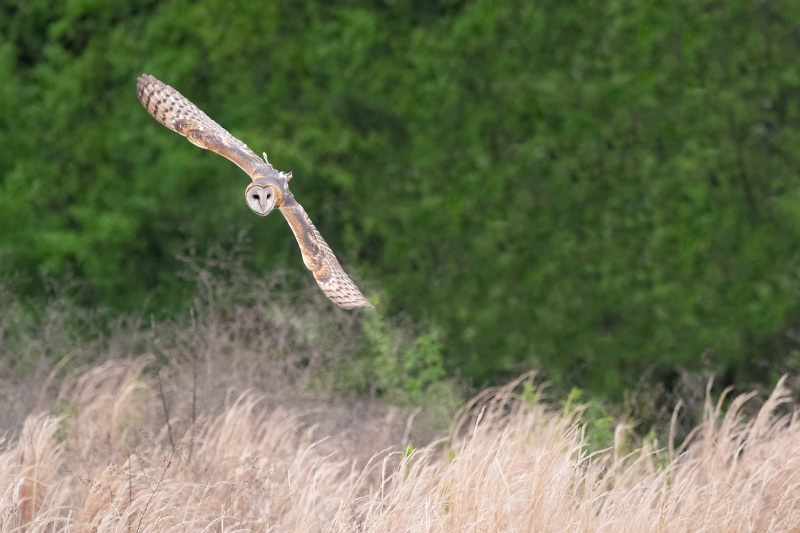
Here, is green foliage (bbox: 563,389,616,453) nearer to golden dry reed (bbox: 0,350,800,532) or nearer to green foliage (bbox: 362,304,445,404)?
golden dry reed (bbox: 0,350,800,532)

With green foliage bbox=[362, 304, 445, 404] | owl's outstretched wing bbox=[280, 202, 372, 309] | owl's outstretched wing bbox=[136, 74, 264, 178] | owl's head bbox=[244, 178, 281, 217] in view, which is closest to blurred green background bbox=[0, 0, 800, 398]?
green foliage bbox=[362, 304, 445, 404]

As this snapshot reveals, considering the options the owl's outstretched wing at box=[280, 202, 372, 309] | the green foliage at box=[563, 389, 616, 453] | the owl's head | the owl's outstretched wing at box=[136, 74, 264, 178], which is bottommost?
the green foliage at box=[563, 389, 616, 453]

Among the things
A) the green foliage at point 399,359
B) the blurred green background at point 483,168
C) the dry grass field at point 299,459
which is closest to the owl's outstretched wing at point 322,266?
the dry grass field at point 299,459

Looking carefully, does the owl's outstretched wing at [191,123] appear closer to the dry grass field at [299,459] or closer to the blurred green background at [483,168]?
the dry grass field at [299,459]

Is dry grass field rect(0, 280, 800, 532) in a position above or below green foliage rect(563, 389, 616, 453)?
above

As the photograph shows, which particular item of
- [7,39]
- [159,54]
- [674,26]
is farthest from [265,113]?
[674,26]

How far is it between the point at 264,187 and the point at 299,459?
1.60m

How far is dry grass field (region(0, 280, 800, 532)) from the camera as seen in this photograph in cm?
366

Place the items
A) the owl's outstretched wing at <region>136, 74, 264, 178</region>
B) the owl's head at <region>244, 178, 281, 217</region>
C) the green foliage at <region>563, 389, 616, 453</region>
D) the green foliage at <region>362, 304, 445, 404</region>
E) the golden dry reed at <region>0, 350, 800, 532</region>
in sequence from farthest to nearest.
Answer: the green foliage at <region>362, 304, 445, 404</region> → the green foliage at <region>563, 389, 616, 453</region> → the golden dry reed at <region>0, 350, 800, 532</region> → the owl's outstretched wing at <region>136, 74, 264, 178</region> → the owl's head at <region>244, 178, 281, 217</region>

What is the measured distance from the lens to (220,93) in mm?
6590

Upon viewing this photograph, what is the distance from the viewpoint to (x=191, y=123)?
3.52 m

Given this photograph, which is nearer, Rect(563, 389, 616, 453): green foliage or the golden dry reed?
the golden dry reed

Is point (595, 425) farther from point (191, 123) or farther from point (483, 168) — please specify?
point (191, 123)

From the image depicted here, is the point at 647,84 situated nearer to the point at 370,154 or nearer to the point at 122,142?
the point at 370,154
